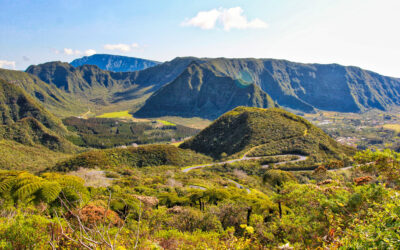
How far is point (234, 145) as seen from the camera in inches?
4119

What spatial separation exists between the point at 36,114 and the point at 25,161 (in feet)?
354

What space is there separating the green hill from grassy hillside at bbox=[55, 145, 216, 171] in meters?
15.3

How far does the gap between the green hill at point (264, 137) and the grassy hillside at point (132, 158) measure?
15301 millimetres

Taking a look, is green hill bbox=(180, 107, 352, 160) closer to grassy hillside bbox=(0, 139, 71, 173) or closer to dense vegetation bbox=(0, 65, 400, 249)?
dense vegetation bbox=(0, 65, 400, 249)

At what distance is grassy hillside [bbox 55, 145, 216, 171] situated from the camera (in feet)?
238

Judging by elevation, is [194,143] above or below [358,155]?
below

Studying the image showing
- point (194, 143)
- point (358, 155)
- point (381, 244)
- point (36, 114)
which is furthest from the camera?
point (36, 114)

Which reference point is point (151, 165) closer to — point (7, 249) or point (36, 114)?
point (7, 249)

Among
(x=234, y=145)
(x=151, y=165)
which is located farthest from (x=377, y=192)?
(x=234, y=145)

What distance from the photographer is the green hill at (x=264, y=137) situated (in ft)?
290

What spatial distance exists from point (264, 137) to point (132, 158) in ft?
183

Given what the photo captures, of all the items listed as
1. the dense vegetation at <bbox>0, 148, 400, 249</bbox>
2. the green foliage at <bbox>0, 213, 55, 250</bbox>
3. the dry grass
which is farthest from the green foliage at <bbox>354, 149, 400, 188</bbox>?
the dry grass

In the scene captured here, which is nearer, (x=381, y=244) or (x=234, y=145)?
(x=381, y=244)

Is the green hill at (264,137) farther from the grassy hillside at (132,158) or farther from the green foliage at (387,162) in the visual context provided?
the green foliage at (387,162)
